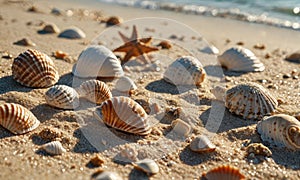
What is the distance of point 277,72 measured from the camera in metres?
5.45

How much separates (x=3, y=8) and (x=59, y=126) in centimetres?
500

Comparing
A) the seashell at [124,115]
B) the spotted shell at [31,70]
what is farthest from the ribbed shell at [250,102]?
the spotted shell at [31,70]

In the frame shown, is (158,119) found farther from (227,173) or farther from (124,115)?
(227,173)

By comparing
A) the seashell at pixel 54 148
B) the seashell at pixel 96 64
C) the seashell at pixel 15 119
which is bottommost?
the seashell at pixel 54 148

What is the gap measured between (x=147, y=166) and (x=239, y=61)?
2720 mm

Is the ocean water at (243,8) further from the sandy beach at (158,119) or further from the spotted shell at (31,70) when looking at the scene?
the spotted shell at (31,70)

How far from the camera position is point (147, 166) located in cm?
303

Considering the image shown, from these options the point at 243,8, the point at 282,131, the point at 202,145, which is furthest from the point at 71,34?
the point at 243,8

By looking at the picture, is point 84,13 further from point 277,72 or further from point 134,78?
point 277,72

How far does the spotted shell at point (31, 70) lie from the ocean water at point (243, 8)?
5569 mm

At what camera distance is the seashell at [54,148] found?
3156mm

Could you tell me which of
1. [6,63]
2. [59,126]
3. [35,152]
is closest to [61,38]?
[6,63]

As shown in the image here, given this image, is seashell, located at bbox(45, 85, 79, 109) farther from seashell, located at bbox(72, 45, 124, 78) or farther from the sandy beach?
seashell, located at bbox(72, 45, 124, 78)

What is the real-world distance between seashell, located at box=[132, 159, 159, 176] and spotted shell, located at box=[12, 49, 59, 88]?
1625 millimetres
